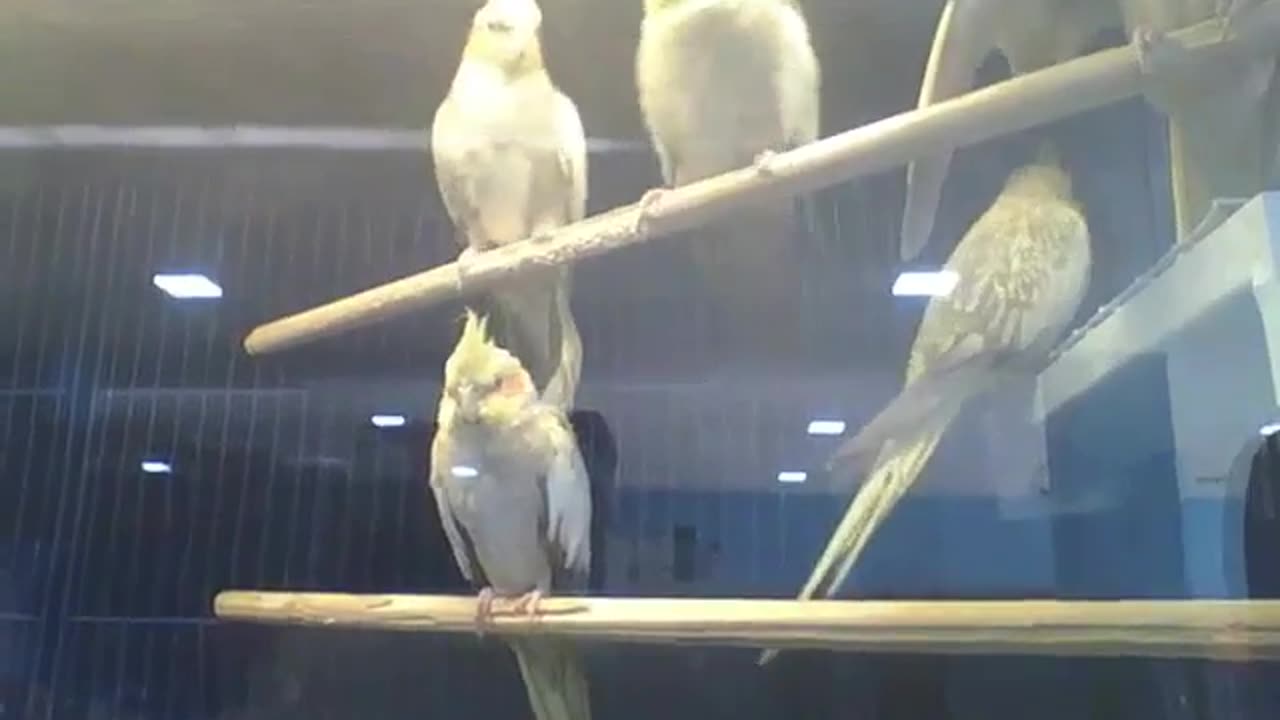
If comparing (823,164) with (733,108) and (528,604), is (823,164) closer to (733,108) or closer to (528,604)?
(733,108)

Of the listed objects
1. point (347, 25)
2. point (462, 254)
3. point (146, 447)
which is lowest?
point (146, 447)

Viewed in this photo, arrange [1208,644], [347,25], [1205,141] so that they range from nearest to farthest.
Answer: [1208,644]
[1205,141]
[347,25]

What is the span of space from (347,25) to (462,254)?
17 cm

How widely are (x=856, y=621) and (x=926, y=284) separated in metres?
0.21

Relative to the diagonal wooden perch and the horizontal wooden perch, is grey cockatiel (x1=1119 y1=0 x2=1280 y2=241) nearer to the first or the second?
the diagonal wooden perch

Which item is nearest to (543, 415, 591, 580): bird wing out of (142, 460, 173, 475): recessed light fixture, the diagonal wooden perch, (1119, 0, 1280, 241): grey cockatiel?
the diagonal wooden perch

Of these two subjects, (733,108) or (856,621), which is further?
(733,108)

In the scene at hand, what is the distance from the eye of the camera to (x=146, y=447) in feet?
2.65

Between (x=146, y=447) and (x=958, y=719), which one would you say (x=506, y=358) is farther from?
(x=958, y=719)

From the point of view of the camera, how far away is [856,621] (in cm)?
73

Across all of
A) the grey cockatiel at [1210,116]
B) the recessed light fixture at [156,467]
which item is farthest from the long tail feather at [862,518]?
the recessed light fixture at [156,467]

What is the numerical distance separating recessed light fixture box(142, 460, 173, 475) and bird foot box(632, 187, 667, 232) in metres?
0.32

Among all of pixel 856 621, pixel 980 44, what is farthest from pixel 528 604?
pixel 980 44

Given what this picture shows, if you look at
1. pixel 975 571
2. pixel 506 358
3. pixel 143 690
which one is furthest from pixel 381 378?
pixel 975 571
